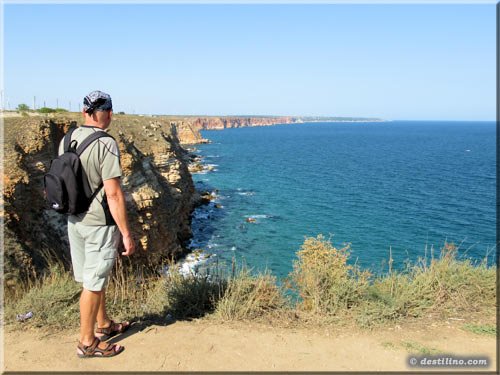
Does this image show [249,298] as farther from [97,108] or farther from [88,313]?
[97,108]

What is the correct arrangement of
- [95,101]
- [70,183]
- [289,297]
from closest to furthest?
[70,183], [95,101], [289,297]

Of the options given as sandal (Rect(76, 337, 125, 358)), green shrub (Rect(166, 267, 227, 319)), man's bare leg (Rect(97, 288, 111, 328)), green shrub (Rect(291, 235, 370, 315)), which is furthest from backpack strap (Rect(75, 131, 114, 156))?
green shrub (Rect(291, 235, 370, 315))

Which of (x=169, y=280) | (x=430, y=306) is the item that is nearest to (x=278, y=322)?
(x=169, y=280)

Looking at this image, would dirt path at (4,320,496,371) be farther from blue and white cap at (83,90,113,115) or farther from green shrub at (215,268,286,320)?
blue and white cap at (83,90,113,115)

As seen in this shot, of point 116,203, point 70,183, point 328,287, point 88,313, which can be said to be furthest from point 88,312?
point 328,287

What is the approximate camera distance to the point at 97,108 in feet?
12.4

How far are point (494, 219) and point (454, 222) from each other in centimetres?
356

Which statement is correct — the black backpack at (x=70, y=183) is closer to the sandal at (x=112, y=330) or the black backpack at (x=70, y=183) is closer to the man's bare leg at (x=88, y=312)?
the man's bare leg at (x=88, y=312)

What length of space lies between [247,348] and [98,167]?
8.45 feet

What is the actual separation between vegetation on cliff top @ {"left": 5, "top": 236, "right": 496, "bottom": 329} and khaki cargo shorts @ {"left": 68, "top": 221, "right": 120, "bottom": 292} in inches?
49.5

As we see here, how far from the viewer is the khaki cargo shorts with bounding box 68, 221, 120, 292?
148 inches

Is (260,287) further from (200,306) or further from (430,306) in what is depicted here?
(430,306)

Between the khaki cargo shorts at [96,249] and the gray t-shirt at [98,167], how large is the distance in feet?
0.25

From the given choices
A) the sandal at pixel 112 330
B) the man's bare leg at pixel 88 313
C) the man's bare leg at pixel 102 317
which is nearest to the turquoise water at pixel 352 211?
the sandal at pixel 112 330
